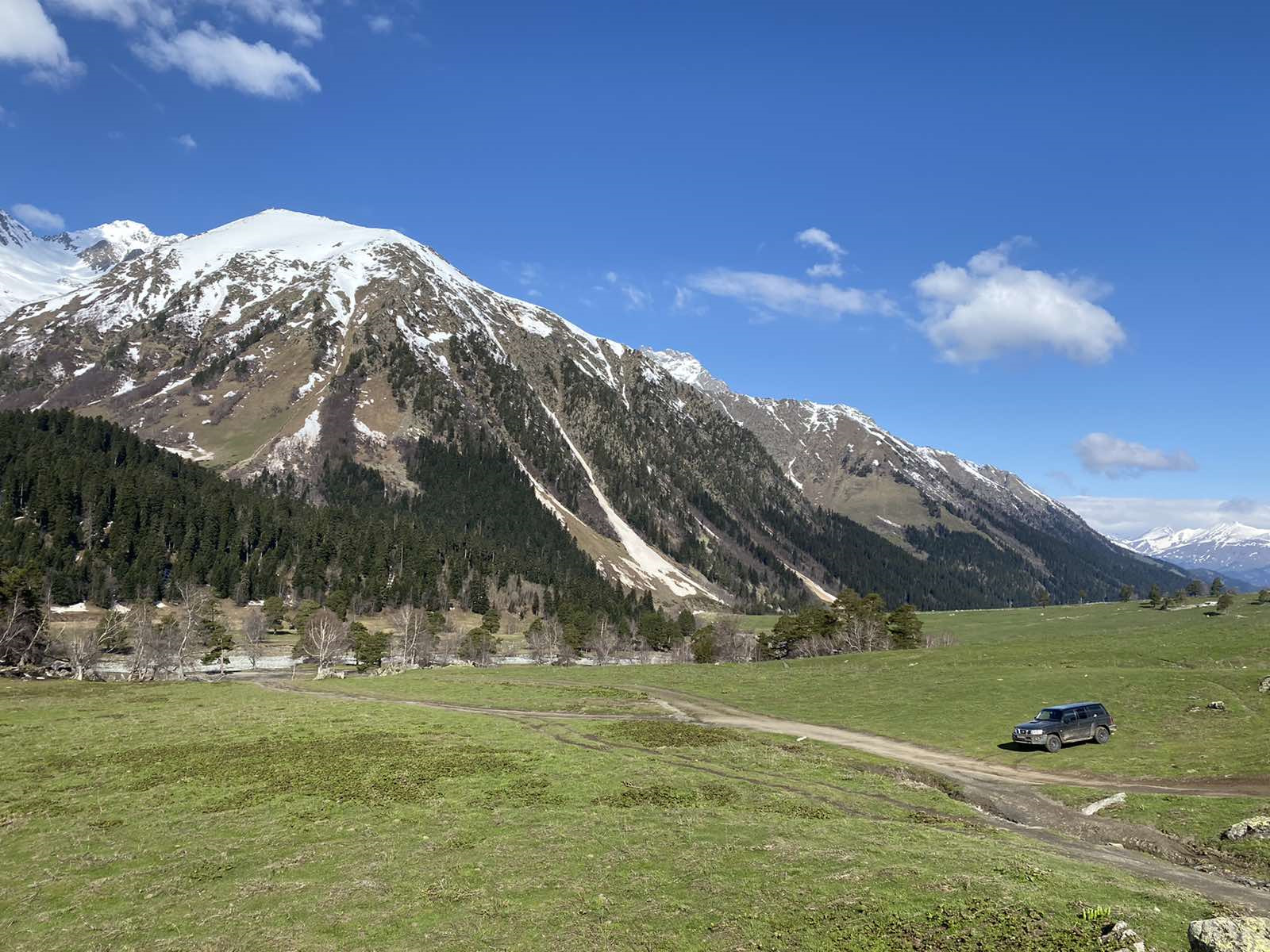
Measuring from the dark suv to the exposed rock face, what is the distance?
3298 cm

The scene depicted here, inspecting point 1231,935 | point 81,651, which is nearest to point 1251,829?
point 1231,935

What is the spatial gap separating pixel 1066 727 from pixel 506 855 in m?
38.2

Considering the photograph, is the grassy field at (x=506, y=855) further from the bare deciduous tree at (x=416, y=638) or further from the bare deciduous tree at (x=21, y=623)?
the bare deciduous tree at (x=416, y=638)

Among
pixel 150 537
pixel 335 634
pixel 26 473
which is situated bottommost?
pixel 335 634

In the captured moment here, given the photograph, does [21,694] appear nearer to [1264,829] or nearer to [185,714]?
[185,714]

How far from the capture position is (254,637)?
138250 millimetres

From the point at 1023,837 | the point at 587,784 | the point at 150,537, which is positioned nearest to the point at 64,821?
the point at 587,784

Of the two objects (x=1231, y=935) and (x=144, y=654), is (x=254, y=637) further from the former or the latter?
(x=1231, y=935)

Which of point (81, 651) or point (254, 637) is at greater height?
point (81, 651)

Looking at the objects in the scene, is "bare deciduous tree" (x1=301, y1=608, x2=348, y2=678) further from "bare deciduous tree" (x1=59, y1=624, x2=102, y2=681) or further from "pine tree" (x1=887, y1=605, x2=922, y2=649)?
"pine tree" (x1=887, y1=605, x2=922, y2=649)

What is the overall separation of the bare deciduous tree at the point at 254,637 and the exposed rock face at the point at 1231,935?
145863 mm

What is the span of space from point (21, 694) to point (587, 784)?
6020cm

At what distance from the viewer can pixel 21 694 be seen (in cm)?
6094

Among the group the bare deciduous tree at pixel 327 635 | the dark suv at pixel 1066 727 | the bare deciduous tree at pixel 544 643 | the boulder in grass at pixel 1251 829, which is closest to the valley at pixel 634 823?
the boulder in grass at pixel 1251 829
